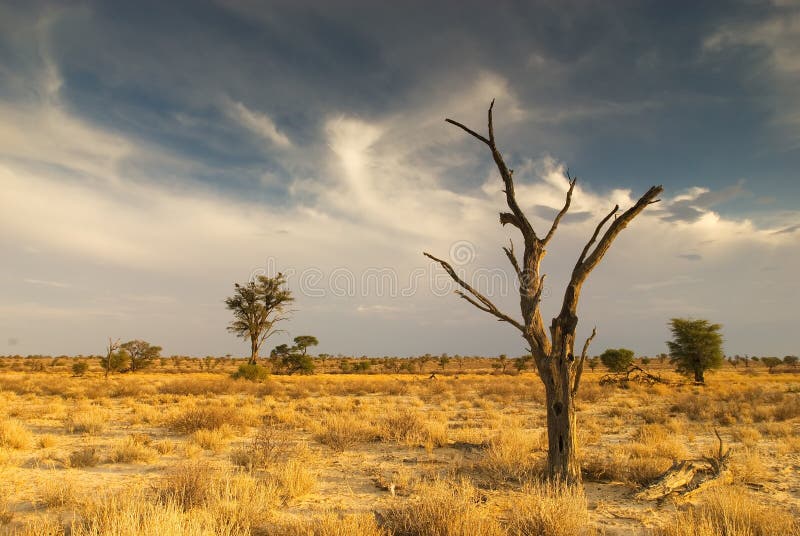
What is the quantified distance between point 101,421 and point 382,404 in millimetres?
11607

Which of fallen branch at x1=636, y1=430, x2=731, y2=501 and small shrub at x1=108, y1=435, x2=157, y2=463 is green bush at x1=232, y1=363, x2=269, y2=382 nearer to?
small shrub at x1=108, y1=435, x2=157, y2=463

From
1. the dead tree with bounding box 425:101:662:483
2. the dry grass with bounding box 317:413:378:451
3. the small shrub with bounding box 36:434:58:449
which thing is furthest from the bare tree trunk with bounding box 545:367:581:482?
the small shrub with bounding box 36:434:58:449

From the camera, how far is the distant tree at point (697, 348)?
35844mm

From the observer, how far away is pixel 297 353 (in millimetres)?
54594

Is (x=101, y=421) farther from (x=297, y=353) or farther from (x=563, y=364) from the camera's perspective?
(x=297, y=353)

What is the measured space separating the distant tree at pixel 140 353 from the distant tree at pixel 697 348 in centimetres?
5693

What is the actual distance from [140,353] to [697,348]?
5986cm

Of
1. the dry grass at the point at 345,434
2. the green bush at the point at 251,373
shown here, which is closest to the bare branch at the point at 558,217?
the dry grass at the point at 345,434

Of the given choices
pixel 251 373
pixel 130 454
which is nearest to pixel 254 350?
pixel 251 373

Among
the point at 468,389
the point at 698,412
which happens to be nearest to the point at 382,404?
the point at 468,389

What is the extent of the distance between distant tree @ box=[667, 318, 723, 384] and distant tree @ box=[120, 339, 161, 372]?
5693 cm

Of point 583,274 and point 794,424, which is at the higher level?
point 583,274

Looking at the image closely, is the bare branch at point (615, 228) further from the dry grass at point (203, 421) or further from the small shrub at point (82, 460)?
the dry grass at point (203, 421)

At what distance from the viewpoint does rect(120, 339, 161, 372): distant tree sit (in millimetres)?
52019
